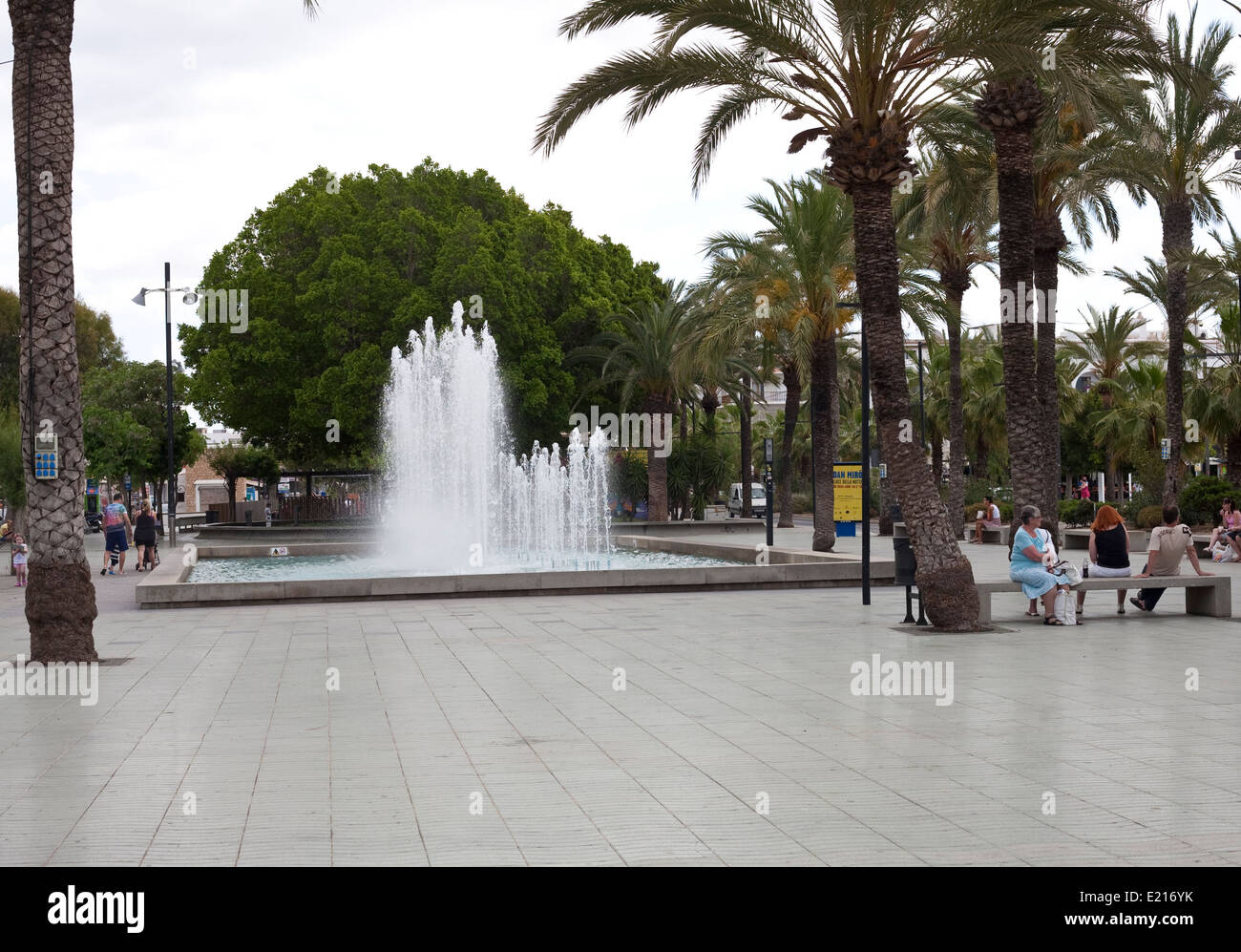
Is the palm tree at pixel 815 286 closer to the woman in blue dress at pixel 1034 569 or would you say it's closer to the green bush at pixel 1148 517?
the green bush at pixel 1148 517

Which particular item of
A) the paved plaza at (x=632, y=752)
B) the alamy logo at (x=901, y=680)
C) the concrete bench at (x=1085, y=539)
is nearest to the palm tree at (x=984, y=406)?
the concrete bench at (x=1085, y=539)

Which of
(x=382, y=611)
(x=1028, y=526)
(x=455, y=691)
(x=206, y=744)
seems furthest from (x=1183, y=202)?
(x=206, y=744)

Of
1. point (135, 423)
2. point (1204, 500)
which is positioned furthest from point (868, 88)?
point (135, 423)

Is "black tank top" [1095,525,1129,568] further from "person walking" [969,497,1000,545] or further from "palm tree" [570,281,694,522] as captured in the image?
"palm tree" [570,281,694,522]

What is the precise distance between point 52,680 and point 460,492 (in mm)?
16572

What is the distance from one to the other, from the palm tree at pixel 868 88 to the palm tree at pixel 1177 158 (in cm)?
1219

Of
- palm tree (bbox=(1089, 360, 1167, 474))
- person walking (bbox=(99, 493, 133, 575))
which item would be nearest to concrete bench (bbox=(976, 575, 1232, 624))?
person walking (bbox=(99, 493, 133, 575))

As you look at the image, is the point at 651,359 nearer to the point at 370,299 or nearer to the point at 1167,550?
the point at 370,299

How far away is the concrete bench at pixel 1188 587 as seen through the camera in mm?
14484

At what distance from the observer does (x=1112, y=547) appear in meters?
15.4

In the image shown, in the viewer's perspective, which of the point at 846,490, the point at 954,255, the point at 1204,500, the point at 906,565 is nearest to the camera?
the point at 906,565
